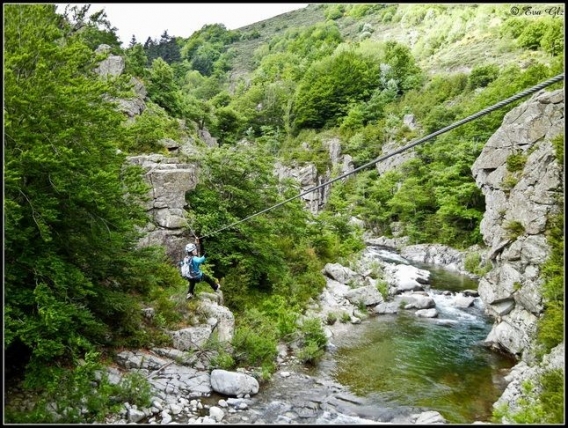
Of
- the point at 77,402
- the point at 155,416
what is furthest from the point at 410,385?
the point at 77,402

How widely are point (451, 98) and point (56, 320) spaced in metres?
50.1

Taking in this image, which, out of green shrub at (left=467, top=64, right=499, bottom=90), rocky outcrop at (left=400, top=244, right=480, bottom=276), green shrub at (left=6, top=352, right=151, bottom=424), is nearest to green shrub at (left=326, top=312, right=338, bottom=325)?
green shrub at (left=6, top=352, right=151, bottom=424)

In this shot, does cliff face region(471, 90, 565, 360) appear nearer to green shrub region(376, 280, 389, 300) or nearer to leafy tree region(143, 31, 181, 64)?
green shrub region(376, 280, 389, 300)

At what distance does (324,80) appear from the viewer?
58188mm

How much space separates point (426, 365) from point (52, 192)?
10.4 metres

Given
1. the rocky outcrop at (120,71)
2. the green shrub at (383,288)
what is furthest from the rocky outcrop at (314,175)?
the green shrub at (383,288)

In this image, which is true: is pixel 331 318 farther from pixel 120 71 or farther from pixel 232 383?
pixel 120 71

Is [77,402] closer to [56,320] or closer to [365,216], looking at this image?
[56,320]

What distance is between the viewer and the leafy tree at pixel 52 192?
252 inches

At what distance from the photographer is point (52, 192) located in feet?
23.5

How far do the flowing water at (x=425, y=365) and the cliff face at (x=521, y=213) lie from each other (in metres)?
1.27

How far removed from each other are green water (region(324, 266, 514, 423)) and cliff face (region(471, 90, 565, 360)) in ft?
4.17

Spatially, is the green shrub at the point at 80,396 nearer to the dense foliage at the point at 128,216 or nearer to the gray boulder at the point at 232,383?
the dense foliage at the point at 128,216

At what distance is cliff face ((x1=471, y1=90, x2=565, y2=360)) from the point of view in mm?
11180
